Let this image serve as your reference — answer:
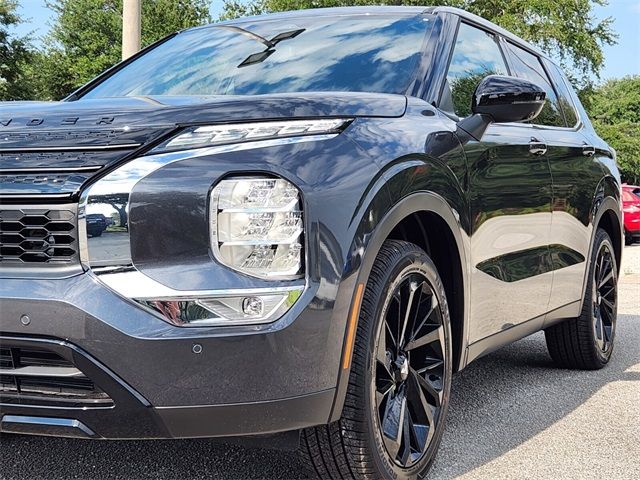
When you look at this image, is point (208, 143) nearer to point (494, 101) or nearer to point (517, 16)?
point (494, 101)

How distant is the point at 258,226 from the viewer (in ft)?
7.20

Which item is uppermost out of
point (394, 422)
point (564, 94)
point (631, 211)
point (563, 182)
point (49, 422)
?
point (564, 94)

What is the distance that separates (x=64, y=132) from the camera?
89.4 inches

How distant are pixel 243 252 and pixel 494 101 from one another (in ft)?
4.75

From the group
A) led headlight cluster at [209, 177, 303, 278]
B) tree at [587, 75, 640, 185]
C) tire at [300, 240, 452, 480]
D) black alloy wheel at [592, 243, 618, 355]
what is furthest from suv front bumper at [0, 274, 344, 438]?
tree at [587, 75, 640, 185]

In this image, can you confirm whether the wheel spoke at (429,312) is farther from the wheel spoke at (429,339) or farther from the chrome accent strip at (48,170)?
the chrome accent strip at (48,170)

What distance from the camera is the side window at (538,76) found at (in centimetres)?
436

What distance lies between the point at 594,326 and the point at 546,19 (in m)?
26.7

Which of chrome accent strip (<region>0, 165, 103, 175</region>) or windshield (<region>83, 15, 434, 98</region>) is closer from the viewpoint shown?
chrome accent strip (<region>0, 165, 103, 175</region>)

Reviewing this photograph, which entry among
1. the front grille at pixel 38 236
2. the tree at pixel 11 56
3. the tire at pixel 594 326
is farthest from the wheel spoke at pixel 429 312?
the tree at pixel 11 56

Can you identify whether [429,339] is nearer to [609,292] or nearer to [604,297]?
[604,297]

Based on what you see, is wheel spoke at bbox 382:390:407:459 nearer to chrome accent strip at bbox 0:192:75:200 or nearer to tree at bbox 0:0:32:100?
chrome accent strip at bbox 0:192:75:200

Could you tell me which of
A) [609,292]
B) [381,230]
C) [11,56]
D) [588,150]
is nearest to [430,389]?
[381,230]

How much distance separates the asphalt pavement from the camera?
2900mm
